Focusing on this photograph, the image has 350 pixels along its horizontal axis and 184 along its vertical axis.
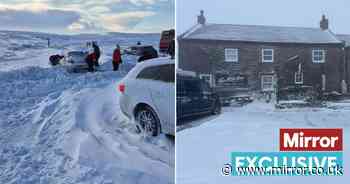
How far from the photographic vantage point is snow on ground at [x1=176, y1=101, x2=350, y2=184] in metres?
2.64

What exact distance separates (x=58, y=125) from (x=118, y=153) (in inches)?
19.3

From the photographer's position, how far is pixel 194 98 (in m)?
2.67

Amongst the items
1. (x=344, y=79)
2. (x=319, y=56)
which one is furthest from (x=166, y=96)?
(x=344, y=79)

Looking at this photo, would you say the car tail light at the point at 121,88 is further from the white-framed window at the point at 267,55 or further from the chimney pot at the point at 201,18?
the white-framed window at the point at 267,55

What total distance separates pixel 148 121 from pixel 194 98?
1.23 ft

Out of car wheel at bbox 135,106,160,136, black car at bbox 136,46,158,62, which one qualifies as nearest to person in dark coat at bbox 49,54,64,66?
black car at bbox 136,46,158,62

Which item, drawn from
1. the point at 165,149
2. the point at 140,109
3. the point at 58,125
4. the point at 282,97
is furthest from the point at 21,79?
the point at 282,97

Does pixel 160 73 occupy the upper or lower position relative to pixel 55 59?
lower

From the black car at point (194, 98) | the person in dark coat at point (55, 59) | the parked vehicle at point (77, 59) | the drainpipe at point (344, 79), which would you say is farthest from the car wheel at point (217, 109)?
the person in dark coat at point (55, 59)

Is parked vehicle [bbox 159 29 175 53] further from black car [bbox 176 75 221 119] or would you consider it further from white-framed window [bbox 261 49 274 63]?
white-framed window [bbox 261 49 274 63]

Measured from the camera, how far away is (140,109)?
2832 mm

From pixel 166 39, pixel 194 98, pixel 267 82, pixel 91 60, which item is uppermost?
pixel 166 39

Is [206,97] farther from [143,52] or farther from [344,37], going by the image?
[344,37]

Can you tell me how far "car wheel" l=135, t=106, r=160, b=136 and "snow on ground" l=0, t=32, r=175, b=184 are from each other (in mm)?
57
